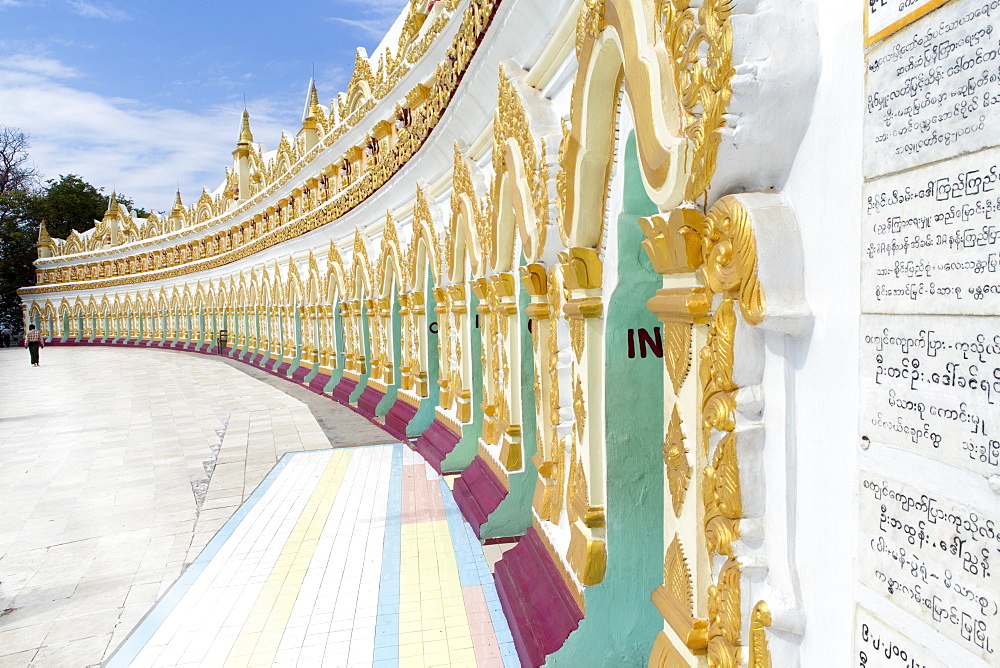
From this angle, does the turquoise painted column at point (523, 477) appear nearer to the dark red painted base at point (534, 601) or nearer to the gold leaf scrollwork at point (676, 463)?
the dark red painted base at point (534, 601)

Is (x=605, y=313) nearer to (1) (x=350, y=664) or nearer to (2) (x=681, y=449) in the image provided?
(2) (x=681, y=449)

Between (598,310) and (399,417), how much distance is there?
6517mm

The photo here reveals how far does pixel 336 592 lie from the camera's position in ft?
14.3

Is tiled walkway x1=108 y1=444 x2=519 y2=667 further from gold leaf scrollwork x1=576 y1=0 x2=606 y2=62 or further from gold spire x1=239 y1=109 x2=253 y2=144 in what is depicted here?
gold spire x1=239 y1=109 x2=253 y2=144

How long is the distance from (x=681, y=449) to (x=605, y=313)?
44.3 inches

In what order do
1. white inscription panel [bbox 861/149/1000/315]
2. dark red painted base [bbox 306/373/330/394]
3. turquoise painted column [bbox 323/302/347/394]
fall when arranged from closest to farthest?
1. white inscription panel [bbox 861/149/1000/315]
2. turquoise painted column [bbox 323/302/347/394]
3. dark red painted base [bbox 306/373/330/394]

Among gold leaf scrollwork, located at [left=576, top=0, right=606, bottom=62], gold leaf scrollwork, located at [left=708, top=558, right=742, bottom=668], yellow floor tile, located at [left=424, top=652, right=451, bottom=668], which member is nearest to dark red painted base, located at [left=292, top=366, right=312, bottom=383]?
yellow floor tile, located at [left=424, top=652, right=451, bottom=668]

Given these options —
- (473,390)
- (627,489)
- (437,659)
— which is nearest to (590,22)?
(627,489)

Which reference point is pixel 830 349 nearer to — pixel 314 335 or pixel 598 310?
pixel 598 310

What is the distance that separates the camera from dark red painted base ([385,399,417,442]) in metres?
8.94

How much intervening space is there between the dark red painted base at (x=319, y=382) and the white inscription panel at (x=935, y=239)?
43.5ft

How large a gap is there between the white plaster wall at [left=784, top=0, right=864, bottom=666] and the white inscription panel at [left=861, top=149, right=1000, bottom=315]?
7 centimetres

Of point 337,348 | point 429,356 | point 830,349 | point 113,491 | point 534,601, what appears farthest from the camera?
point 337,348

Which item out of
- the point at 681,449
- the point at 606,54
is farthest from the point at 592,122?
the point at 681,449
